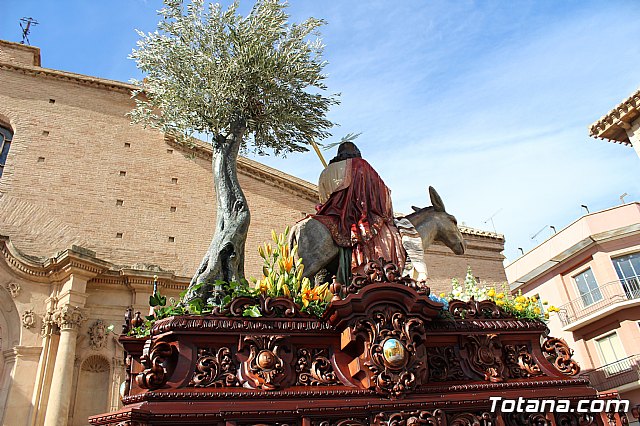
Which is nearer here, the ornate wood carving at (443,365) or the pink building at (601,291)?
the ornate wood carving at (443,365)

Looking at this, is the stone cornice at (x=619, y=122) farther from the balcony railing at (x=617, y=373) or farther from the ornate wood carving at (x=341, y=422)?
the ornate wood carving at (x=341, y=422)

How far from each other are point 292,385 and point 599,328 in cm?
2040

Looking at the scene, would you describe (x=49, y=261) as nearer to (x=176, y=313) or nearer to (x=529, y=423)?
(x=176, y=313)

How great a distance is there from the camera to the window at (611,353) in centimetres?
1784

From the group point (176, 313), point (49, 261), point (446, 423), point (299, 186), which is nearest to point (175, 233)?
point (49, 261)

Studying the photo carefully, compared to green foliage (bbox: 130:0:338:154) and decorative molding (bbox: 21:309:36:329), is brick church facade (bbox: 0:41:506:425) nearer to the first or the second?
decorative molding (bbox: 21:309:36:329)

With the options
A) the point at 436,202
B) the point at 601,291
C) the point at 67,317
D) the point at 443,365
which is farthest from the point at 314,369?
the point at 601,291

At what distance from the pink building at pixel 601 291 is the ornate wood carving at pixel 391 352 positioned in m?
17.5

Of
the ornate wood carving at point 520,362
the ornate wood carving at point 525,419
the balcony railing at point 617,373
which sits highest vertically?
the balcony railing at point 617,373

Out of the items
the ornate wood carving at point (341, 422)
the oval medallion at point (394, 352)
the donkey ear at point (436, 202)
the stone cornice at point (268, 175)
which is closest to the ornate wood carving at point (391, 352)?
the oval medallion at point (394, 352)

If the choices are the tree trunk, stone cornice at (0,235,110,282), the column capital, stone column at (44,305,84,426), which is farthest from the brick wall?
the tree trunk

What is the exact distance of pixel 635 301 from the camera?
17.7 metres

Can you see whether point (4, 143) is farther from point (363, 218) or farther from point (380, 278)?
point (380, 278)

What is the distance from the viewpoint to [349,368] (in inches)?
117
